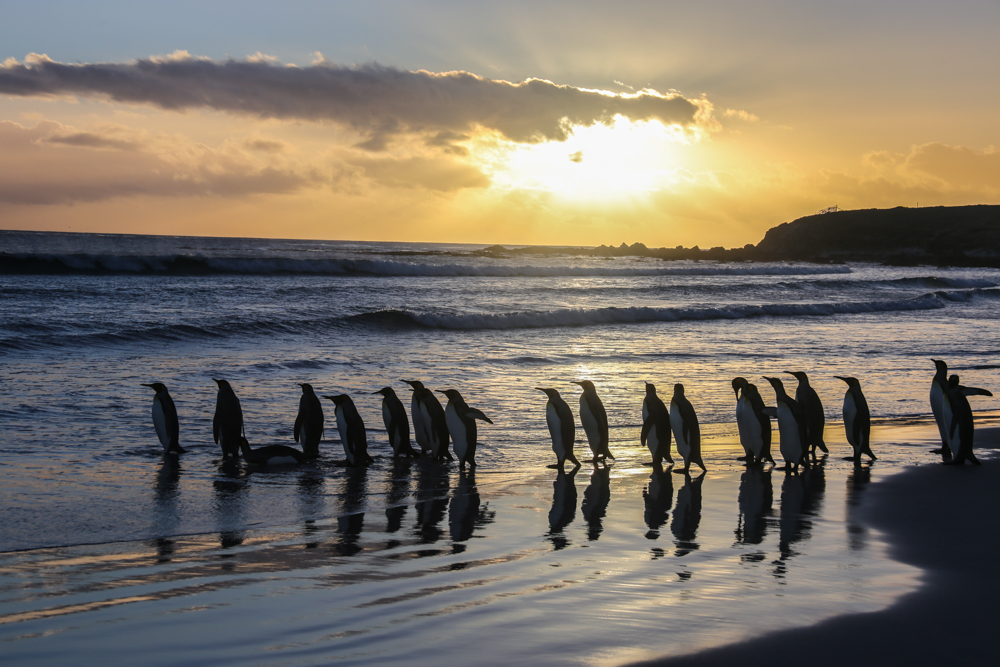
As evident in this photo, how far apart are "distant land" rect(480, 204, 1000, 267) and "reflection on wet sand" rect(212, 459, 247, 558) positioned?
6910 cm

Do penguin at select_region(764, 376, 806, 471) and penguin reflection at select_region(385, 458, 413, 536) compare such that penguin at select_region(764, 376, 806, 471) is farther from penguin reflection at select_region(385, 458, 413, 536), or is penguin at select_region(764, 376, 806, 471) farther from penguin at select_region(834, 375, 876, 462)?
penguin reflection at select_region(385, 458, 413, 536)

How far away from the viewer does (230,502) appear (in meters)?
5.42

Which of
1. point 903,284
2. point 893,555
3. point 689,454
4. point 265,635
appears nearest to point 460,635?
point 265,635

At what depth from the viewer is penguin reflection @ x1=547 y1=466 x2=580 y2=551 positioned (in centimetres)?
454

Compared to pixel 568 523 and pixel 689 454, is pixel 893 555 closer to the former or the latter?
pixel 568 523

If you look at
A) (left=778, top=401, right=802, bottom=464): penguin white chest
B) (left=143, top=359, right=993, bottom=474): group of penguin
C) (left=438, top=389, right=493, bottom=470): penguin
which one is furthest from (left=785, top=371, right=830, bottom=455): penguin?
(left=438, top=389, right=493, bottom=470): penguin

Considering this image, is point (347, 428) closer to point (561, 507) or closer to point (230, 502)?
point (230, 502)

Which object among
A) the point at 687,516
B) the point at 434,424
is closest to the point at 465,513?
the point at 687,516

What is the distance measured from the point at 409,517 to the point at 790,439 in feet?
12.1

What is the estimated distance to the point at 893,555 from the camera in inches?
169

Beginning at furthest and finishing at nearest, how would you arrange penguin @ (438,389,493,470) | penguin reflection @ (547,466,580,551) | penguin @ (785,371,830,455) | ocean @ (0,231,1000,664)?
penguin @ (785,371,830,455)
penguin @ (438,389,493,470)
penguin reflection @ (547,466,580,551)
ocean @ (0,231,1000,664)

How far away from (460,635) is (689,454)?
4.21 m

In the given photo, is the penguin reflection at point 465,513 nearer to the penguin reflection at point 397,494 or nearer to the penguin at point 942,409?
the penguin reflection at point 397,494

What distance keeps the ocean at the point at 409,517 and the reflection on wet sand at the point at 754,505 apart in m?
0.03
